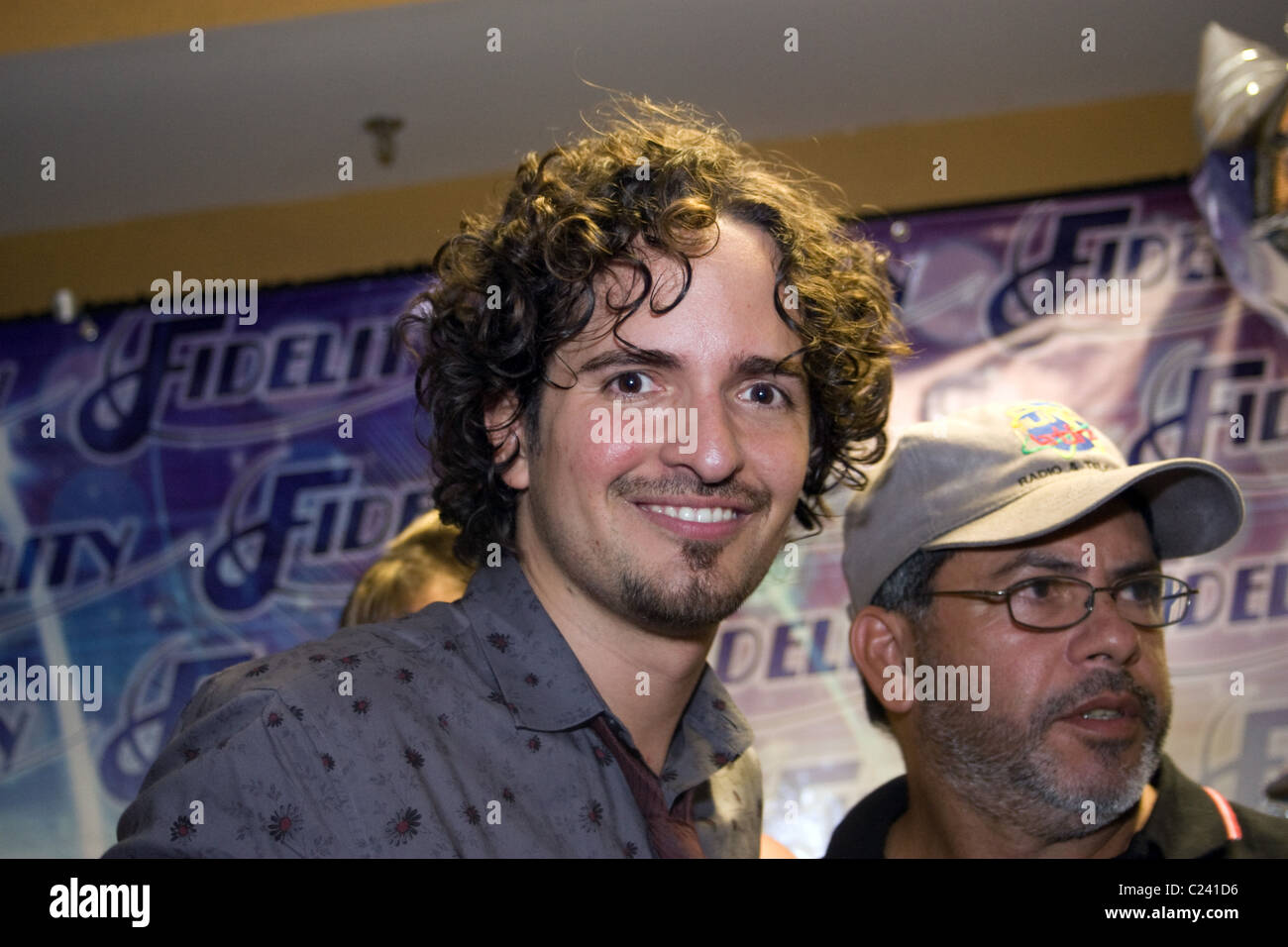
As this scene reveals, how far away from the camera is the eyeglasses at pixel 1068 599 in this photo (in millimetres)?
1578

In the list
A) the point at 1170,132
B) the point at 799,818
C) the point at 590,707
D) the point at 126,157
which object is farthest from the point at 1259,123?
the point at 126,157

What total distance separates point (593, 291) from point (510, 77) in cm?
175

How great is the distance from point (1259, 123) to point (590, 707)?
1.36 metres

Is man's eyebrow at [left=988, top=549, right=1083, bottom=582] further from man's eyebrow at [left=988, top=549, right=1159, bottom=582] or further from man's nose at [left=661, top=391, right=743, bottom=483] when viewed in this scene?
man's nose at [left=661, top=391, right=743, bottom=483]

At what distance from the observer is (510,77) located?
10.2 feet

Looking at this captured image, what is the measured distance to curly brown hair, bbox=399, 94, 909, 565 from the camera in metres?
1.56

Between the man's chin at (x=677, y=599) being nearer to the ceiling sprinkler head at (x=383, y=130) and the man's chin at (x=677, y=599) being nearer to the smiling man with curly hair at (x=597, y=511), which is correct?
the smiling man with curly hair at (x=597, y=511)

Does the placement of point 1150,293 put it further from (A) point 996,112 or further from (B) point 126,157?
(B) point 126,157

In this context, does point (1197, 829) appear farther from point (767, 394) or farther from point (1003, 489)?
point (767, 394)

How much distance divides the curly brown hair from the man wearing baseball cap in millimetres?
157

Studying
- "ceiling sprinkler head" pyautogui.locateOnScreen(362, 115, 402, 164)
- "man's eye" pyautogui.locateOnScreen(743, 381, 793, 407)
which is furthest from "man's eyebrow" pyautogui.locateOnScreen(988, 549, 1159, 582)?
"ceiling sprinkler head" pyautogui.locateOnScreen(362, 115, 402, 164)

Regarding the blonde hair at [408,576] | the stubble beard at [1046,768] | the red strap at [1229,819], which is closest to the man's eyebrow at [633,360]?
the stubble beard at [1046,768]

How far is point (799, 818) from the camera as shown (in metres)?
3.19

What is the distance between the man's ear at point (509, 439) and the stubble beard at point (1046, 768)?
64 centimetres
